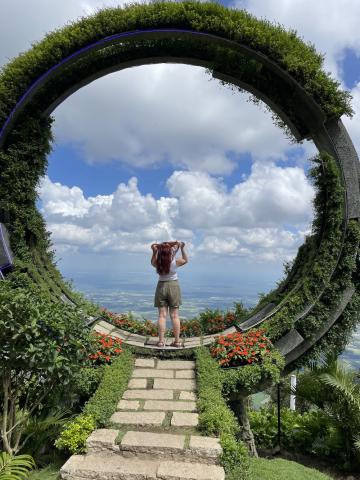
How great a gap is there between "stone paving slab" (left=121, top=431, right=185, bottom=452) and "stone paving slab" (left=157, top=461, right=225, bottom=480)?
0.17 meters

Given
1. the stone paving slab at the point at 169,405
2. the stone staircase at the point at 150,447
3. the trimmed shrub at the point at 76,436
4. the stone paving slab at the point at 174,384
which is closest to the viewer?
the stone staircase at the point at 150,447

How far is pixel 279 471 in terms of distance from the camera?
5754 mm

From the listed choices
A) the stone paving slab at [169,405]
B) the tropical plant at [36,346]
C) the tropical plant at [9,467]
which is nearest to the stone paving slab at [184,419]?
the stone paving slab at [169,405]

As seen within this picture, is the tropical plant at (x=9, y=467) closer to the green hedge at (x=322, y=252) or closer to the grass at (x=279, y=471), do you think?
the grass at (x=279, y=471)

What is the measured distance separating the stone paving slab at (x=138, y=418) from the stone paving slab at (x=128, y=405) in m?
0.16

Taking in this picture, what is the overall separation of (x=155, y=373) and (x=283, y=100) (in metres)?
5.80

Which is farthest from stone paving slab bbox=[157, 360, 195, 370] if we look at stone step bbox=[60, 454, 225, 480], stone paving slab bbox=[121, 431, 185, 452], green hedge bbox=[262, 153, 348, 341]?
stone step bbox=[60, 454, 225, 480]

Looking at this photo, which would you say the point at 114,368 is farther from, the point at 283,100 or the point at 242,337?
the point at 283,100

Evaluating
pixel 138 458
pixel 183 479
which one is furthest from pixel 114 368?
pixel 183 479

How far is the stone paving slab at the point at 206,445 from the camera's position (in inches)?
163

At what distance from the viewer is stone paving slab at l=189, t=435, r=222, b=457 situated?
4.15 meters

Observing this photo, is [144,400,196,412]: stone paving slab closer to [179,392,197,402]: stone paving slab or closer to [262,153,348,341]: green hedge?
[179,392,197,402]: stone paving slab

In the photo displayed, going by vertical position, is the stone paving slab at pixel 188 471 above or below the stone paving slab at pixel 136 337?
below

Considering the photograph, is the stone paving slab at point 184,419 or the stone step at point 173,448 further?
the stone paving slab at point 184,419
